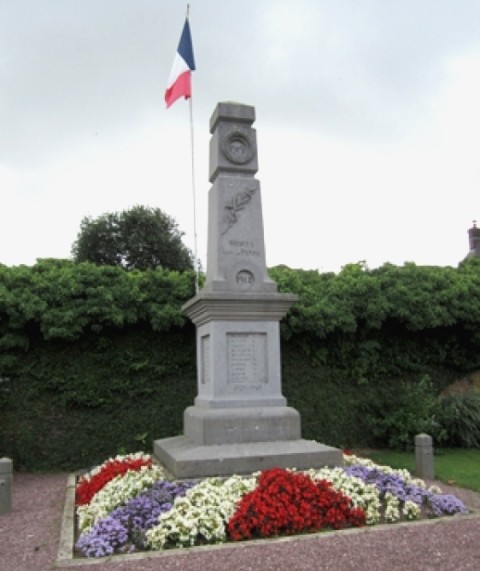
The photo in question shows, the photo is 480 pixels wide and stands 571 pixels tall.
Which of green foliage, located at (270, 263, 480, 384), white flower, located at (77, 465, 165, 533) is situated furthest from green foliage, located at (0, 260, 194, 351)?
white flower, located at (77, 465, 165, 533)

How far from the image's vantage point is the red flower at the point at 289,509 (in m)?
5.22

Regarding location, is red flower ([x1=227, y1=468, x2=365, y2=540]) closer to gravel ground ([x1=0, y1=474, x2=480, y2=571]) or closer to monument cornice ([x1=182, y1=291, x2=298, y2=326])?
gravel ground ([x1=0, y1=474, x2=480, y2=571])

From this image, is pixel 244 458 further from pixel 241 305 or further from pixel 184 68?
pixel 184 68

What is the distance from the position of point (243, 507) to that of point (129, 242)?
70.7 ft

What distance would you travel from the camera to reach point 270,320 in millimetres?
8023

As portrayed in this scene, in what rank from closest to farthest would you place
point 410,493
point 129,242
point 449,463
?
point 410,493 → point 449,463 → point 129,242

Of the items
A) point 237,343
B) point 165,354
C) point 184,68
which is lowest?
point 165,354

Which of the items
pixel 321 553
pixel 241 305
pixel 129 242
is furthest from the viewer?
pixel 129 242

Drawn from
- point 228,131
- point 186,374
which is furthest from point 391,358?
point 228,131

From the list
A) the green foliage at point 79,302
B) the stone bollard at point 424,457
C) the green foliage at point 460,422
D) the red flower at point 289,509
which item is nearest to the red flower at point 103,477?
the red flower at point 289,509

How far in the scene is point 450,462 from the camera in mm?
9617

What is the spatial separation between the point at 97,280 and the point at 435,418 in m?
7.11

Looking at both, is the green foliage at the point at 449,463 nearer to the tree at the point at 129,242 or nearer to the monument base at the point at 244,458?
the monument base at the point at 244,458

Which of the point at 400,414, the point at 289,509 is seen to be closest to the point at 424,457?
the point at 400,414
